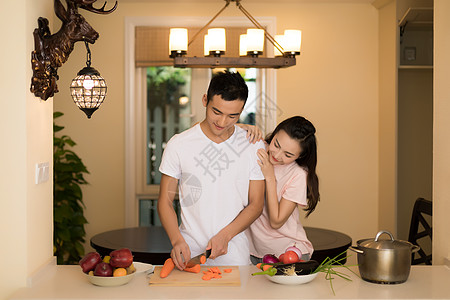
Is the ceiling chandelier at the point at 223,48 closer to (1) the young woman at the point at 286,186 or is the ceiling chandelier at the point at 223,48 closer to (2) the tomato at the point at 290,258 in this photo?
(1) the young woman at the point at 286,186

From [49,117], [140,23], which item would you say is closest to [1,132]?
[49,117]

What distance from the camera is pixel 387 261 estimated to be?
6.89ft

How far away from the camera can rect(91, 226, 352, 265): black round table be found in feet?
10.8

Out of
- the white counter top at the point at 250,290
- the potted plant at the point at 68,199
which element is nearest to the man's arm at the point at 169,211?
the white counter top at the point at 250,290

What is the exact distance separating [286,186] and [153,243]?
4.17 feet

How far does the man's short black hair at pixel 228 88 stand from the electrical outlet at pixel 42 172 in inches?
28.6

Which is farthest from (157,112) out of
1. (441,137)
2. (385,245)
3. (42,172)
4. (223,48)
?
(385,245)

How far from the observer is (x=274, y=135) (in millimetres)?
2629

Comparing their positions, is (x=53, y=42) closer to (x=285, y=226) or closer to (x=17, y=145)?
(x=17, y=145)

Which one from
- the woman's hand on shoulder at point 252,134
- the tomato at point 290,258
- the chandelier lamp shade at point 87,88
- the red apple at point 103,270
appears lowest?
the red apple at point 103,270

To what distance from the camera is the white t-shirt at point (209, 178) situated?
2.46m

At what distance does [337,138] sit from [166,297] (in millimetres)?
3550

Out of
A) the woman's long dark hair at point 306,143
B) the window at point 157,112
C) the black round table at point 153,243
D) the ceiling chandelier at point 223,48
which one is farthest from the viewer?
the window at point 157,112

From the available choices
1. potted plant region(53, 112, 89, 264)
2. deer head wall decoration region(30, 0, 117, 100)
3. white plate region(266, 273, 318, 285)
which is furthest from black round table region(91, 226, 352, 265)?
deer head wall decoration region(30, 0, 117, 100)
